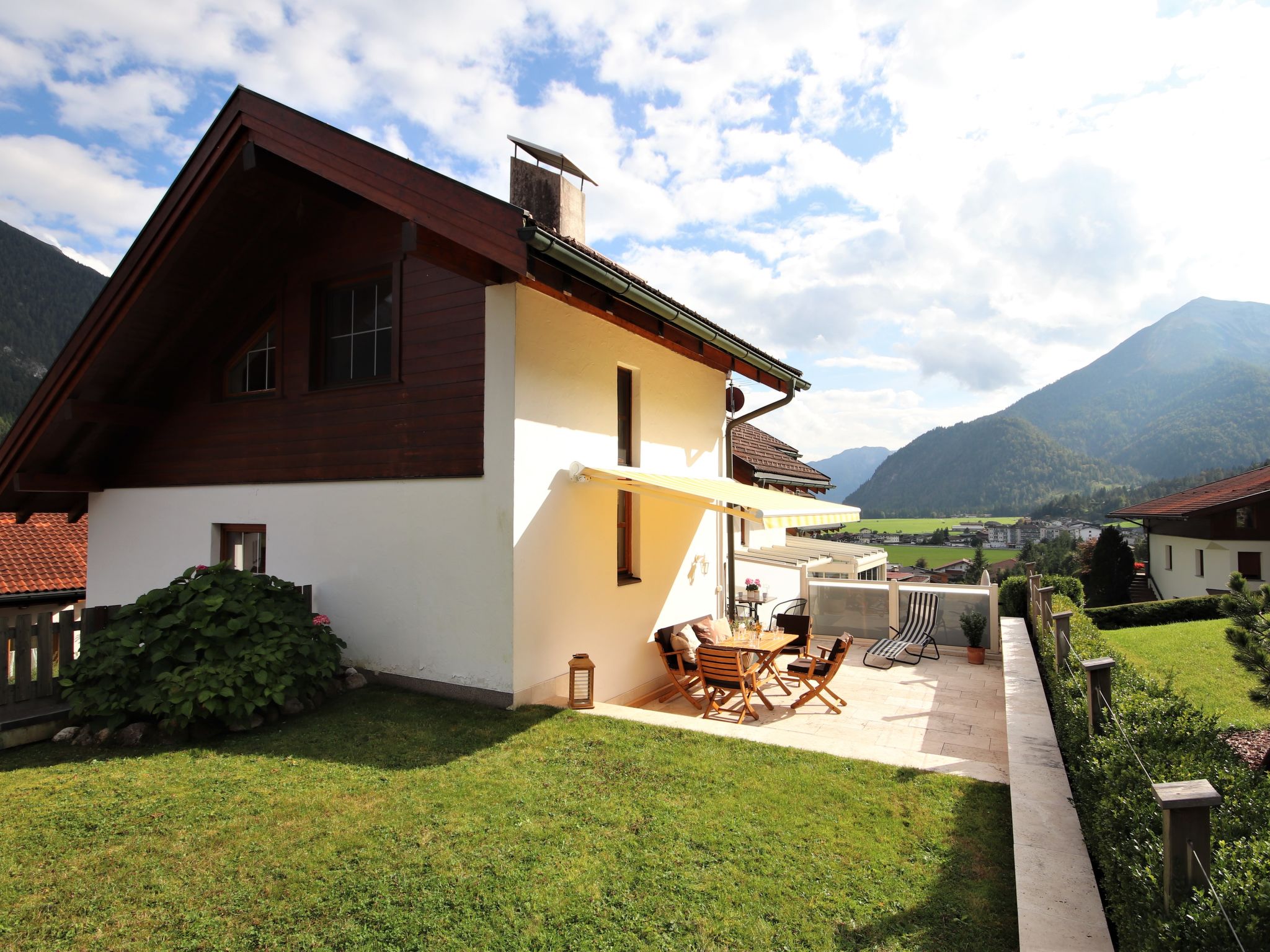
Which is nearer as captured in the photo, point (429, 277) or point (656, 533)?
point (429, 277)

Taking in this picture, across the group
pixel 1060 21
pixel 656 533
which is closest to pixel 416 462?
pixel 656 533

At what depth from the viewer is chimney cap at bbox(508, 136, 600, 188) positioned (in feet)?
39.1

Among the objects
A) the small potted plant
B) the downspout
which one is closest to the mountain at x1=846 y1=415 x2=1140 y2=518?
the small potted plant

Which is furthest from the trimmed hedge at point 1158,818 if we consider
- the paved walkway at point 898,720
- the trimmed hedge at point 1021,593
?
the trimmed hedge at point 1021,593

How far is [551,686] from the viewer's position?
945 cm

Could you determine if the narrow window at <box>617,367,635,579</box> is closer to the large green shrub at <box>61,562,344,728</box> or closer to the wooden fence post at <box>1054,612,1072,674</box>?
the large green shrub at <box>61,562,344,728</box>

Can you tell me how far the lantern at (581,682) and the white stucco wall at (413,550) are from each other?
93 cm

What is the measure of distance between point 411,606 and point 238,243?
265 inches

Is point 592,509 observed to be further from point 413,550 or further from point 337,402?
point 337,402

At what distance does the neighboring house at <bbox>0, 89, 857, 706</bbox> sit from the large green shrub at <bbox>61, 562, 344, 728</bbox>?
1.49 m

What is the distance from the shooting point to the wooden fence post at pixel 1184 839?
304 centimetres

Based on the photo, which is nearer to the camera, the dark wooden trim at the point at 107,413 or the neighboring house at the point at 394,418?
the neighboring house at the point at 394,418

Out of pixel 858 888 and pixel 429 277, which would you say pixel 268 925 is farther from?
pixel 429 277

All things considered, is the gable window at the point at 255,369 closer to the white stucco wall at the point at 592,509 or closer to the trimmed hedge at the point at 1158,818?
the white stucco wall at the point at 592,509
